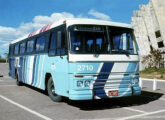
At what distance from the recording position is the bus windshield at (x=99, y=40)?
8.20 m

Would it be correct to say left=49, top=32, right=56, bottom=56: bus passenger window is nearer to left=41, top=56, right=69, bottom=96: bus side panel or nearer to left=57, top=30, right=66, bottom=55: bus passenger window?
left=41, top=56, right=69, bottom=96: bus side panel

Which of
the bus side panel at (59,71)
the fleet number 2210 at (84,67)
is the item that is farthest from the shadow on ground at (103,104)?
the fleet number 2210 at (84,67)

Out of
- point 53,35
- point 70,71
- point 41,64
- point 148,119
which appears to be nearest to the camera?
point 148,119

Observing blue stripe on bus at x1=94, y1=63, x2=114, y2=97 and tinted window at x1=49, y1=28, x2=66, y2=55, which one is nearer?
blue stripe on bus at x1=94, y1=63, x2=114, y2=97

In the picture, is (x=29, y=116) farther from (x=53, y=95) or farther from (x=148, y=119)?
(x=148, y=119)

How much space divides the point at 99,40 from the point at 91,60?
870 millimetres

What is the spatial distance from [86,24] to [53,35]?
1.85m

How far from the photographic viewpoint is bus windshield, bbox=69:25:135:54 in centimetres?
820

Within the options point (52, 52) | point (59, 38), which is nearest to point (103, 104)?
point (52, 52)

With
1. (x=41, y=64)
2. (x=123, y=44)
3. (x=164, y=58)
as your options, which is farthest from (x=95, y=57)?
(x=164, y=58)

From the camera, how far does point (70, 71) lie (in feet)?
26.6

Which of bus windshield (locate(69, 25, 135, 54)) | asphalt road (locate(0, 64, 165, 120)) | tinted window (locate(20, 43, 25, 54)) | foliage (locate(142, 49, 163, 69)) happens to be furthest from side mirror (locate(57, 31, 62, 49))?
foliage (locate(142, 49, 163, 69))

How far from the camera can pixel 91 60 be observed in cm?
812

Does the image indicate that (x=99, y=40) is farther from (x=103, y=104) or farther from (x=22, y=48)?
(x=22, y=48)
